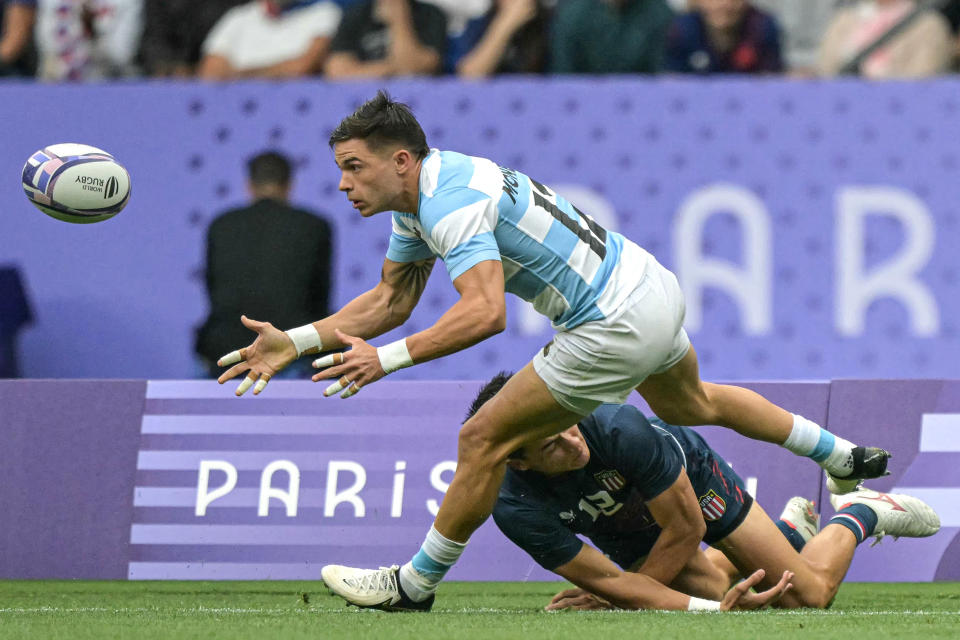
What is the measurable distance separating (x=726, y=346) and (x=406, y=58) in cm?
288

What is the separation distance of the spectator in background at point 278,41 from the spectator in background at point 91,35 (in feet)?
2.71

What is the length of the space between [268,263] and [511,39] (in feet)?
7.40

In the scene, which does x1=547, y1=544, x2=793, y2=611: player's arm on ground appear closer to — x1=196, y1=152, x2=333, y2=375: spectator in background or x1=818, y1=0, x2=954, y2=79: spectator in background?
x1=196, y1=152, x2=333, y2=375: spectator in background

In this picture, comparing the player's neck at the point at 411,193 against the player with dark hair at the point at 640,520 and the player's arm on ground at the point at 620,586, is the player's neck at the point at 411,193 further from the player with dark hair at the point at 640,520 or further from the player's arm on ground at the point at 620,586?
the player's arm on ground at the point at 620,586

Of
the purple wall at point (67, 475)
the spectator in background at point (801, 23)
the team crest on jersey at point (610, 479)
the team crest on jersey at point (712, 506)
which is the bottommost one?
the purple wall at point (67, 475)

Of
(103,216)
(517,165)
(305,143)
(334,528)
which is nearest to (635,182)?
(517,165)

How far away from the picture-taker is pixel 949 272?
9102mm

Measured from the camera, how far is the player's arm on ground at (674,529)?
18.5ft

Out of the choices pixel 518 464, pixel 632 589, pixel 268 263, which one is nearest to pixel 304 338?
pixel 518 464

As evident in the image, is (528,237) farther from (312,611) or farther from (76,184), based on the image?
(76,184)

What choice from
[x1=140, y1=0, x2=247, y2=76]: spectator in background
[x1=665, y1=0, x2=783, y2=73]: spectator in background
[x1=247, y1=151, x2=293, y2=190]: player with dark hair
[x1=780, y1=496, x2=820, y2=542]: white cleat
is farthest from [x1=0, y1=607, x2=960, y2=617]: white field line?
[x1=140, y1=0, x2=247, y2=76]: spectator in background

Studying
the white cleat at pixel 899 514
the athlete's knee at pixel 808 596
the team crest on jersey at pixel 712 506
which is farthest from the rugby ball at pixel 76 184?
the white cleat at pixel 899 514

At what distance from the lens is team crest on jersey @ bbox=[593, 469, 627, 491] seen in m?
5.73

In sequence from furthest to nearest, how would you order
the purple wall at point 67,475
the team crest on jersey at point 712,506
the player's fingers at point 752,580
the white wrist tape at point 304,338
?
1. the purple wall at point 67,475
2. the team crest on jersey at point 712,506
3. the white wrist tape at point 304,338
4. the player's fingers at point 752,580
